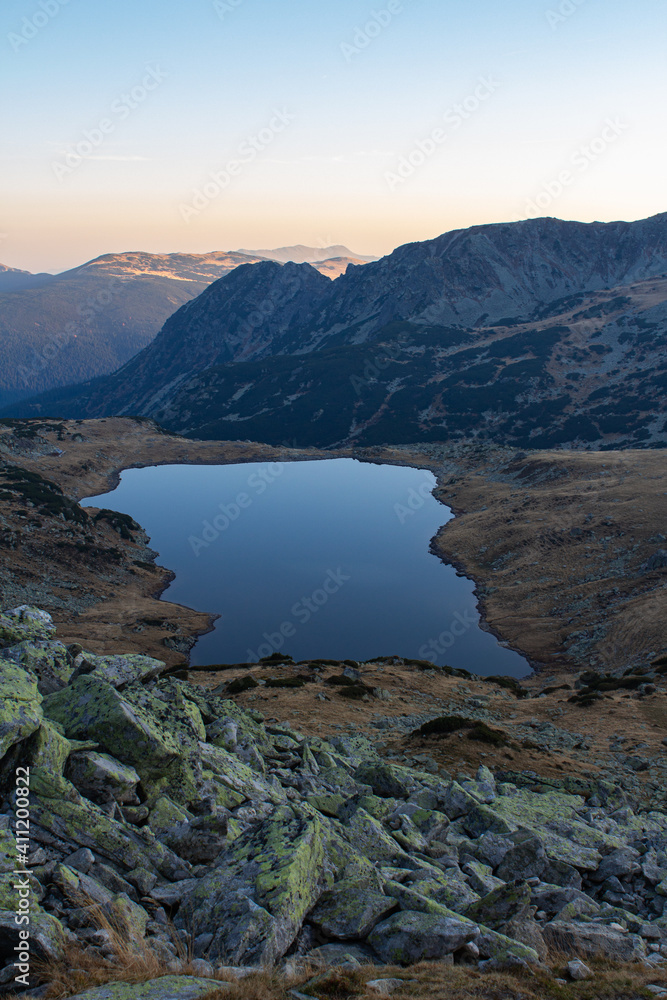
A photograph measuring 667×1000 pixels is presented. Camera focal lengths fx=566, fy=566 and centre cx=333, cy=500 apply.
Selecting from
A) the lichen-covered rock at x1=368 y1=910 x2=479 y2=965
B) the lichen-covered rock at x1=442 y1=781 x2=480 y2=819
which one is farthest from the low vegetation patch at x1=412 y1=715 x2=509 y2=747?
the lichen-covered rock at x1=368 y1=910 x2=479 y2=965

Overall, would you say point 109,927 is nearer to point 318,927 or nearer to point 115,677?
point 318,927

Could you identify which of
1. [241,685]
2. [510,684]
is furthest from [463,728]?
[510,684]

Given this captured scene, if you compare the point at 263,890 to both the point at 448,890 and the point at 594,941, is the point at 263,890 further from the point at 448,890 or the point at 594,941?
the point at 594,941

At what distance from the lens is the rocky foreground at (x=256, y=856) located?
9617 millimetres

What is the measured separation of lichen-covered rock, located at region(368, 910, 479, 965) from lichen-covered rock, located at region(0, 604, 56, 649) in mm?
13584

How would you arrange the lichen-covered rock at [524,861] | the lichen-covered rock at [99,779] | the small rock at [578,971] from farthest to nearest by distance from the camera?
1. the lichen-covered rock at [524,861]
2. the lichen-covered rock at [99,779]
3. the small rock at [578,971]

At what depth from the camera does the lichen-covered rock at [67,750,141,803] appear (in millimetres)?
12133

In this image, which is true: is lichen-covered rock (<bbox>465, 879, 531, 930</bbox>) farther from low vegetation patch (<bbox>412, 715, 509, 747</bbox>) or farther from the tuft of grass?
the tuft of grass

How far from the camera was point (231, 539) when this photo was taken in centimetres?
8294

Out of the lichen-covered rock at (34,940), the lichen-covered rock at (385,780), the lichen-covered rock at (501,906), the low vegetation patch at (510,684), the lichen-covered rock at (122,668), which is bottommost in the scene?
the low vegetation patch at (510,684)

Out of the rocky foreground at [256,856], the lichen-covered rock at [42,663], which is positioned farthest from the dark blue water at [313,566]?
the rocky foreground at [256,856]

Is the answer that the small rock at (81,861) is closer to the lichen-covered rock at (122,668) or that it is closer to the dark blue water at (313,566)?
the lichen-covered rock at (122,668)

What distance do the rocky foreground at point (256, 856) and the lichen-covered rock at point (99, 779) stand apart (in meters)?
0.04

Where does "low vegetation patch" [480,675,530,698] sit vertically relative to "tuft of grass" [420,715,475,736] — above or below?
below
